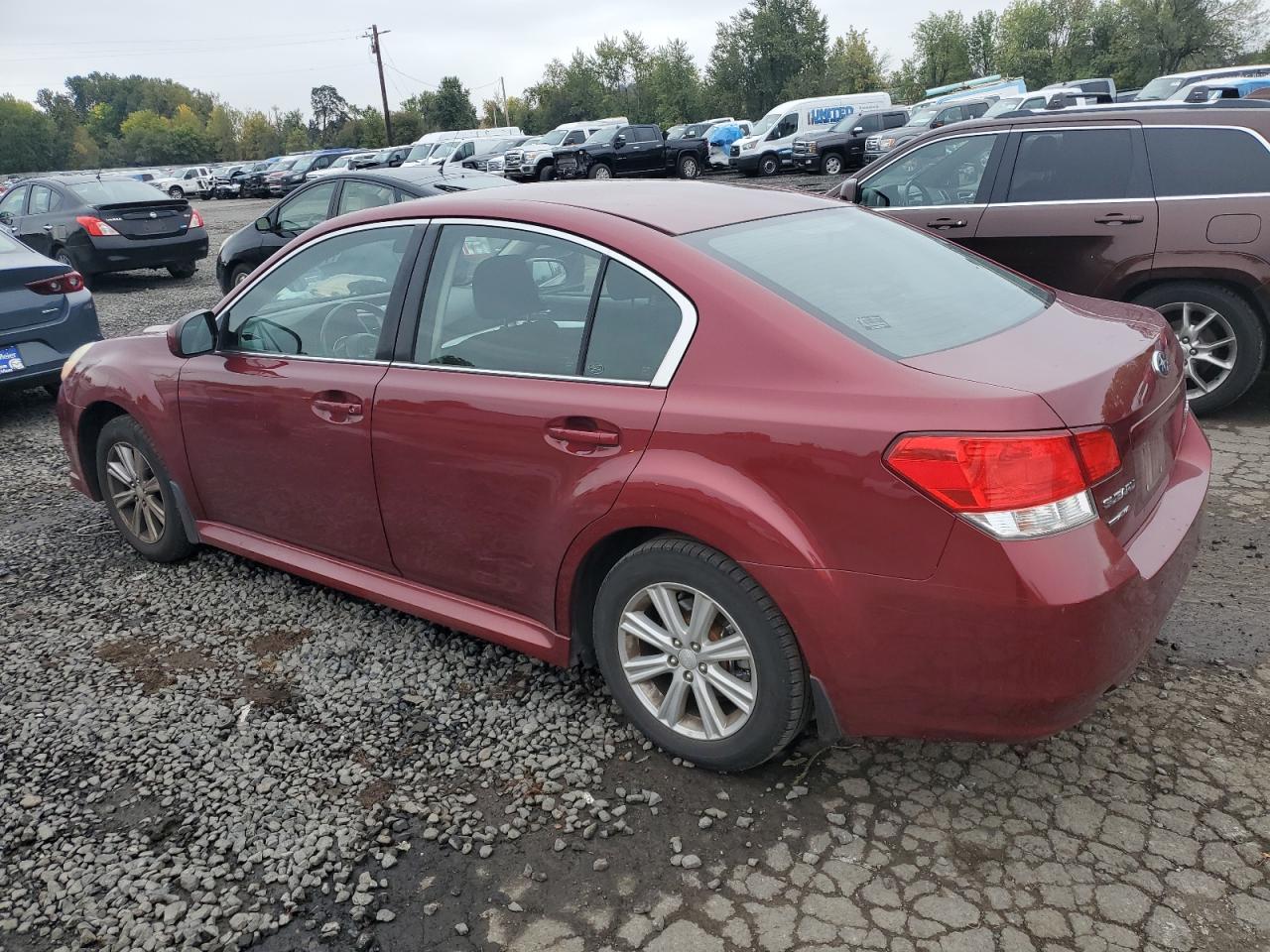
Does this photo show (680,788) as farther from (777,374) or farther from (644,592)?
(777,374)

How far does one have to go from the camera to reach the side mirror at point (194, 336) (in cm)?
405

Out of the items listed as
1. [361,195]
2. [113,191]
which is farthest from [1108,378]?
[113,191]

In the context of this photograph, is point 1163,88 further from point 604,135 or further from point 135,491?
point 135,491

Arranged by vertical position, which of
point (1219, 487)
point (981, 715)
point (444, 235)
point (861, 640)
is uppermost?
point (444, 235)

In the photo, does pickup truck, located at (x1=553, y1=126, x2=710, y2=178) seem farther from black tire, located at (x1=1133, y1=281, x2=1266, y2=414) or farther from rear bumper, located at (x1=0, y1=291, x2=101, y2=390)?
black tire, located at (x1=1133, y1=281, x2=1266, y2=414)

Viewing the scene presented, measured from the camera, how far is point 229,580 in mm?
4520

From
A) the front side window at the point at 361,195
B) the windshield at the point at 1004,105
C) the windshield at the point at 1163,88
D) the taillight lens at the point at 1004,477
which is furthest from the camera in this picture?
the windshield at the point at 1163,88

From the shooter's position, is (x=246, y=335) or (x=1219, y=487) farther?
(x=1219, y=487)

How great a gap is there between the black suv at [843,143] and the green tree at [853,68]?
43035 mm

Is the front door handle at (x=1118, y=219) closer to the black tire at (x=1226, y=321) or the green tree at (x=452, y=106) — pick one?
the black tire at (x=1226, y=321)

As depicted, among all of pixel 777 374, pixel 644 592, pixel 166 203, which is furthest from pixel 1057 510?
pixel 166 203

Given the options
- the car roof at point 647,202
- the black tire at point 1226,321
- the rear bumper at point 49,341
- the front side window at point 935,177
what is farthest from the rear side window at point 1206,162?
the rear bumper at point 49,341

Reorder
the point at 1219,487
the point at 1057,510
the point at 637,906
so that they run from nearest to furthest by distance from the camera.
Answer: the point at 1057,510
the point at 637,906
the point at 1219,487

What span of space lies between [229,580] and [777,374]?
9.80 ft
